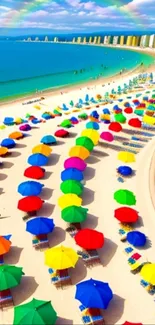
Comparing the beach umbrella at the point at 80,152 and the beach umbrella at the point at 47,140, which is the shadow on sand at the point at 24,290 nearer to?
the beach umbrella at the point at 80,152

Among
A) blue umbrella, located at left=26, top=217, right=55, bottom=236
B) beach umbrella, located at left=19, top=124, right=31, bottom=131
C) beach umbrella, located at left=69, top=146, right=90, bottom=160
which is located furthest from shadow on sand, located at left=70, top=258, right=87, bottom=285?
beach umbrella, located at left=19, top=124, right=31, bottom=131

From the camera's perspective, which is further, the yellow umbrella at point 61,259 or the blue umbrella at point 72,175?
the blue umbrella at point 72,175

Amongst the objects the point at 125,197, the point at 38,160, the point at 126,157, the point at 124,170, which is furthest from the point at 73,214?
the point at 126,157

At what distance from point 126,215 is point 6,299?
7382 millimetres

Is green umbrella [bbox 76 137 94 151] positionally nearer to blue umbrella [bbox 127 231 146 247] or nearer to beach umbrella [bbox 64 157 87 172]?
beach umbrella [bbox 64 157 87 172]

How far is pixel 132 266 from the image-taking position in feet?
45.6

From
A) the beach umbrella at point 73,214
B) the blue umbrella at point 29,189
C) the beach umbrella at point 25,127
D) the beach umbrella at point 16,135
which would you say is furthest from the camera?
the beach umbrella at point 25,127

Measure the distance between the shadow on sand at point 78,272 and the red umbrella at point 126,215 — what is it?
3356 millimetres

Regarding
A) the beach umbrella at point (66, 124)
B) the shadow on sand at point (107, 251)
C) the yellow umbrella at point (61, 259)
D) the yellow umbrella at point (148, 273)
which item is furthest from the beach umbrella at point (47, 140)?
the yellow umbrella at point (148, 273)

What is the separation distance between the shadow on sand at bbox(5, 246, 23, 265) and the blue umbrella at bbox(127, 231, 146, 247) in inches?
213

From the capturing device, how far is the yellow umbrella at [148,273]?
41.4 ft

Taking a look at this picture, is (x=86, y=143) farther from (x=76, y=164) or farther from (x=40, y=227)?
(x=40, y=227)

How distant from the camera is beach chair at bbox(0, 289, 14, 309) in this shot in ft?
39.4

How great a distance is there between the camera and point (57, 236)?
52.0ft
